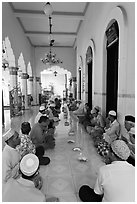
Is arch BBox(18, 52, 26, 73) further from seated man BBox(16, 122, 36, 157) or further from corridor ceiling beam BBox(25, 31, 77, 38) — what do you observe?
seated man BBox(16, 122, 36, 157)

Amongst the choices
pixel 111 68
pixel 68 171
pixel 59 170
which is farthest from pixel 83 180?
pixel 111 68

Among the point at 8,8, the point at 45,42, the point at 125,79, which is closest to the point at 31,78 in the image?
the point at 45,42

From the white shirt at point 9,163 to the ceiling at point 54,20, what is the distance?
647 cm

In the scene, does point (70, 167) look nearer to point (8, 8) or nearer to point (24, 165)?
point (24, 165)

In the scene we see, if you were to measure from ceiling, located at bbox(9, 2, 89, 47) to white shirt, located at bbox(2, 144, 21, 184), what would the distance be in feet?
21.2

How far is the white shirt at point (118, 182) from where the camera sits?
128cm

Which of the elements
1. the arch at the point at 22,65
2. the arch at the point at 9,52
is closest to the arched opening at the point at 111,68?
the arch at the point at 9,52

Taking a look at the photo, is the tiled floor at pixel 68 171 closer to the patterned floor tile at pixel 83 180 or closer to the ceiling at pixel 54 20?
the patterned floor tile at pixel 83 180

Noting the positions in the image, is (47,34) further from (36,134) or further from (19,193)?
(19,193)

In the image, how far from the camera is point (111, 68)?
468 cm

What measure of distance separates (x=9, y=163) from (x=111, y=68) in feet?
12.4

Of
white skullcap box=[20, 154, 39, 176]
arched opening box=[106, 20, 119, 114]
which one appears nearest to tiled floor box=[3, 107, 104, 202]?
white skullcap box=[20, 154, 39, 176]

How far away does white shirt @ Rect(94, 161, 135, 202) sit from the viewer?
128 centimetres

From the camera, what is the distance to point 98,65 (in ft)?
17.7
